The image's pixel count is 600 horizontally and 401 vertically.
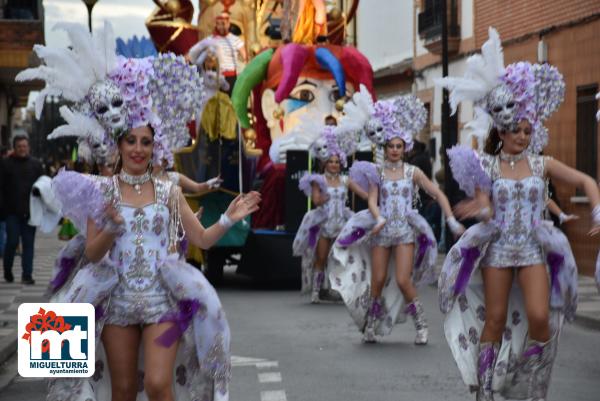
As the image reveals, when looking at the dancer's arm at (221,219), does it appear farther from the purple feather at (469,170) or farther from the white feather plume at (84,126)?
the purple feather at (469,170)

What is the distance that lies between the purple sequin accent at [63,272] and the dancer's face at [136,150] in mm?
935

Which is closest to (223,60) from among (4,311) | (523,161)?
(4,311)

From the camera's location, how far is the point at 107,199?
20.6ft

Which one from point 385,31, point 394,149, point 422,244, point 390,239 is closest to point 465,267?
point 390,239

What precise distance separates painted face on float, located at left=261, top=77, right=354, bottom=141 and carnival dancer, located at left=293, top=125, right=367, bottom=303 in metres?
1.98

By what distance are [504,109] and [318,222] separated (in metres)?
7.69

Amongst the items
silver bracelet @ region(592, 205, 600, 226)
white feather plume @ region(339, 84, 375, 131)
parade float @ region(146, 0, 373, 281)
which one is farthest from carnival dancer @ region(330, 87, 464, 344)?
parade float @ region(146, 0, 373, 281)

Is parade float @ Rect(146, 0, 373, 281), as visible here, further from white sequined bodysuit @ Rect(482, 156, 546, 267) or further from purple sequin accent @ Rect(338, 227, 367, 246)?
white sequined bodysuit @ Rect(482, 156, 546, 267)

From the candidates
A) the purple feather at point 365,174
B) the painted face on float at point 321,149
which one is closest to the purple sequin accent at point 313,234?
the painted face on float at point 321,149

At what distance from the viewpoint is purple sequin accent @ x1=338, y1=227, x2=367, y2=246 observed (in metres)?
12.1

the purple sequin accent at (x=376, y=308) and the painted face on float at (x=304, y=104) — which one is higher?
the painted face on float at (x=304, y=104)

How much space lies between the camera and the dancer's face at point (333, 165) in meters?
15.5

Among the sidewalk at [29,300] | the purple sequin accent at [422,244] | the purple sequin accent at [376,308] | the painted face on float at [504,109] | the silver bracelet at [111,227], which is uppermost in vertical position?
the painted face on float at [504,109]

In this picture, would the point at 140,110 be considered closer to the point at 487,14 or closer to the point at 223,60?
the point at 223,60
